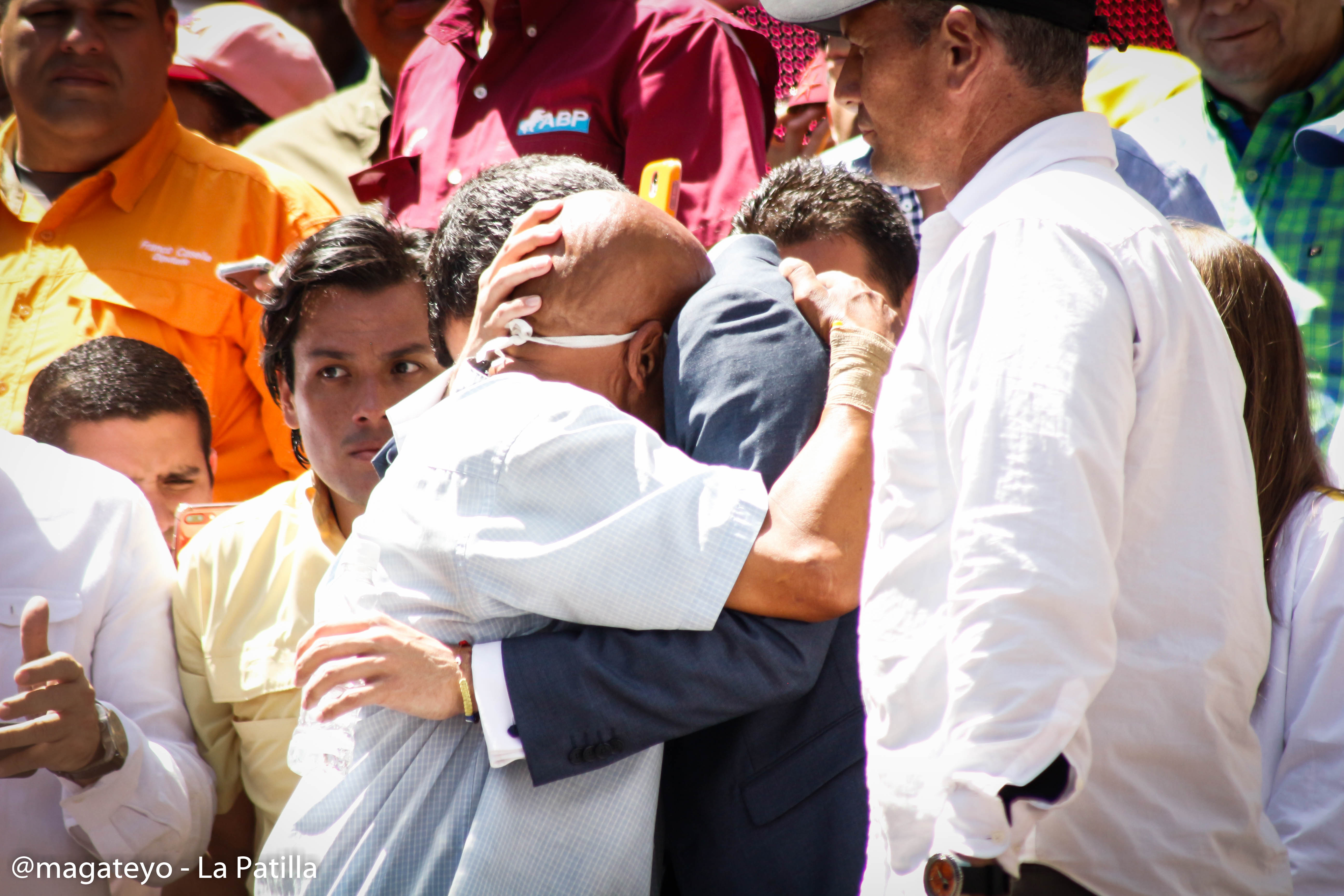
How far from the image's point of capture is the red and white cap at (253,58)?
496cm

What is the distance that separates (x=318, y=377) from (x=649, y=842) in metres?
1.65

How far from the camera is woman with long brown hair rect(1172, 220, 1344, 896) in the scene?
1.81 meters

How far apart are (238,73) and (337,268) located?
2.68 meters

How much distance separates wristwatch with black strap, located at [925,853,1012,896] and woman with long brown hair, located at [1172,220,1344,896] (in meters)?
0.80

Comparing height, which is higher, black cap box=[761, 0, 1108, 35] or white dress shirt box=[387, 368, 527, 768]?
black cap box=[761, 0, 1108, 35]

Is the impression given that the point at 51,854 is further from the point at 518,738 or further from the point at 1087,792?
the point at 1087,792

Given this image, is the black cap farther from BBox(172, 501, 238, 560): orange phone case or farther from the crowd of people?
BBox(172, 501, 238, 560): orange phone case

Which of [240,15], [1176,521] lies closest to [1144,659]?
[1176,521]

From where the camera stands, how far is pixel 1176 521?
4.74ft

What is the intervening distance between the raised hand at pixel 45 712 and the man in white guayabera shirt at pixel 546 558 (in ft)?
2.06

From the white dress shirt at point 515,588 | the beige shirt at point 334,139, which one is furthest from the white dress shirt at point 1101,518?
the beige shirt at point 334,139

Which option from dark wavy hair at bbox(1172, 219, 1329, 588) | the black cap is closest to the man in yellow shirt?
the black cap

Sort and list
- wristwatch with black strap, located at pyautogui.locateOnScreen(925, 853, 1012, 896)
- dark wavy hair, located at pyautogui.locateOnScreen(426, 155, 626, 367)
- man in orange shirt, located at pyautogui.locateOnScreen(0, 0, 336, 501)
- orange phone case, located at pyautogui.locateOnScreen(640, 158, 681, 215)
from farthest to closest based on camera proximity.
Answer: man in orange shirt, located at pyautogui.locateOnScreen(0, 0, 336, 501) < orange phone case, located at pyautogui.locateOnScreen(640, 158, 681, 215) < dark wavy hair, located at pyautogui.locateOnScreen(426, 155, 626, 367) < wristwatch with black strap, located at pyautogui.locateOnScreen(925, 853, 1012, 896)

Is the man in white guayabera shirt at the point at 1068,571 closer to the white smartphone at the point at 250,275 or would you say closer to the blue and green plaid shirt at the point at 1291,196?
the blue and green plaid shirt at the point at 1291,196
